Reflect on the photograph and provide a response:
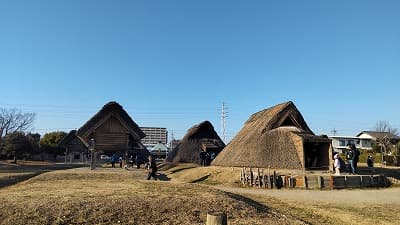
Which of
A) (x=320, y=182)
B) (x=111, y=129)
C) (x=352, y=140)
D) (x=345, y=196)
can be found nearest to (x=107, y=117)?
(x=111, y=129)

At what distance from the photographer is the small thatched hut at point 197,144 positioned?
149ft

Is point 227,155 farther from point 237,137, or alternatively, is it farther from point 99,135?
point 99,135

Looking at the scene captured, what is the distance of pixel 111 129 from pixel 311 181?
17.5 m

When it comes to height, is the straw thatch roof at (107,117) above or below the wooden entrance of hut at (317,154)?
above

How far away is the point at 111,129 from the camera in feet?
106

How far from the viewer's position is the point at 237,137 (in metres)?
35.1

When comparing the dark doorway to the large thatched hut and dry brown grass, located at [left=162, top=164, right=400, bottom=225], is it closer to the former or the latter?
the large thatched hut

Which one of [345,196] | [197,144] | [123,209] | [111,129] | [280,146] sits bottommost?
[345,196]

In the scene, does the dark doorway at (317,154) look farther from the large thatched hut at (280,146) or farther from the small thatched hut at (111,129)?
the small thatched hut at (111,129)

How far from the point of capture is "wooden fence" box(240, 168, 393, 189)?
22703 mm

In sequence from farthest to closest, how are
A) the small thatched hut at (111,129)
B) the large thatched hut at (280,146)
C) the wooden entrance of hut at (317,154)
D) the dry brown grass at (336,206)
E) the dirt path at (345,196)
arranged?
the small thatched hut at (111,129) < the wooden entrance of hut at (317,154) < the large thatched hut at (280,146) < the dirt path at (345,196) < the dry brown grass at (336,206)

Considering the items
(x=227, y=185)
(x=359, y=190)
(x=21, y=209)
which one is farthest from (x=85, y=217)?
(x=359, y=190)

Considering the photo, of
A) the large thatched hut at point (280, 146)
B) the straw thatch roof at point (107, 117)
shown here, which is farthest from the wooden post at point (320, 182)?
the straw thatch roof at point (107, 117)

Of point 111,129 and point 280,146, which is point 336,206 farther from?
point 111,129
